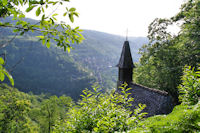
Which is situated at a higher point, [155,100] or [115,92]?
[155,100]

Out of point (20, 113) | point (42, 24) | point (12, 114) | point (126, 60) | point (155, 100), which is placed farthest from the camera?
point (20, 113)

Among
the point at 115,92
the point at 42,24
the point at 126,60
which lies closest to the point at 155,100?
the point at 115,92

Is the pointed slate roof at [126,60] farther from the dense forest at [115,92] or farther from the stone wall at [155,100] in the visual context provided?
the stone wall at [155,100]

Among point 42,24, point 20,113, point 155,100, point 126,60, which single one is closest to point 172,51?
point 126,60

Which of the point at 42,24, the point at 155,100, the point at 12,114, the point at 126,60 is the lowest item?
the point at 12,114

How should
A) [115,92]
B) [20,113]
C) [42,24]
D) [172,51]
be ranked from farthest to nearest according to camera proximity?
[20,113]
[172,51]
[115,92]
[42,24]

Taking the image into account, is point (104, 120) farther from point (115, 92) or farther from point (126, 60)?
point (126, 60)

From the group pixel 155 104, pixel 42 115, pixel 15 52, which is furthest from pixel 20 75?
pixel 155 104

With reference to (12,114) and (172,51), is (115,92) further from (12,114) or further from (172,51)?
(12,114)

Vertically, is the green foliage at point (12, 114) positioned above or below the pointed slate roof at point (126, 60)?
below

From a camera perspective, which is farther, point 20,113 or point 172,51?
point 20,113

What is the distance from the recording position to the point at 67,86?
14938 cm

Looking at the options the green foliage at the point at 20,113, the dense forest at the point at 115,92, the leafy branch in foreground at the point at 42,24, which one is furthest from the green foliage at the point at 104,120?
the green foliage at the point at 20,113

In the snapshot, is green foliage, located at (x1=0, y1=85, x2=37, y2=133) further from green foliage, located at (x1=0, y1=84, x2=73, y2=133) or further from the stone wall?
the stone wall
